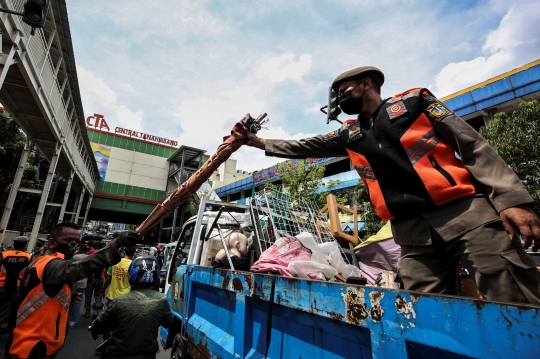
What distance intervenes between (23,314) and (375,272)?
3524 mm

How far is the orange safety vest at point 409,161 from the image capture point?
1423mm

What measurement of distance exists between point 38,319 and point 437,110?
322 cm

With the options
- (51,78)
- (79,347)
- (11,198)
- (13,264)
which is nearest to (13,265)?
(13,264)

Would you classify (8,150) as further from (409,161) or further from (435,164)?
(435,164)

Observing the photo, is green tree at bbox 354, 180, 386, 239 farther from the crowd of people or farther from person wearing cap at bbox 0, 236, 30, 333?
person wearing cap at bbox 0, 236, 30, 333

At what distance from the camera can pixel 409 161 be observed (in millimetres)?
1529

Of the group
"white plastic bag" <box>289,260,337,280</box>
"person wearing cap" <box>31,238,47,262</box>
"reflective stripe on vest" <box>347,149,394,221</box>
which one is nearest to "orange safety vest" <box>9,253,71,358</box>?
"person wearing cap" <box>31,238,47,262</box>

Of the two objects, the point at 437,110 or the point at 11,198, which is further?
the point at 11,198

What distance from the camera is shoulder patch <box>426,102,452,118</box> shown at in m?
1.52

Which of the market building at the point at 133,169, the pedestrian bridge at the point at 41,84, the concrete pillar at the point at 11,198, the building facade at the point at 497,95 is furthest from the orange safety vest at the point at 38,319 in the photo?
the market building at the point at 133,169

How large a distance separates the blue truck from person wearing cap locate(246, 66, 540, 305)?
477 mm

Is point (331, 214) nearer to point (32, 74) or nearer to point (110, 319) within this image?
point (110, 319)

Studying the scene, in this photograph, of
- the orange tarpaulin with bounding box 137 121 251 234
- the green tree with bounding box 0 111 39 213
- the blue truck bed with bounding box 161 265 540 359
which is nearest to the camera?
the blue truck bed with bounding box 161 265 540 359

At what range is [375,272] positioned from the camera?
365 cm
